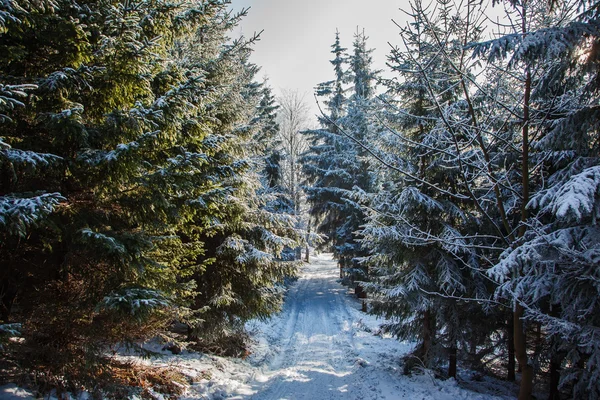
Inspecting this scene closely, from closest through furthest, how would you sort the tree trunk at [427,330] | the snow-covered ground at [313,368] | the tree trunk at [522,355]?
the tree trunk at [522,355] < the snow-covered ground at [313,368] < the tree trunk at [427,330]

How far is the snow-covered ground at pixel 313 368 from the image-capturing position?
27.8 ft

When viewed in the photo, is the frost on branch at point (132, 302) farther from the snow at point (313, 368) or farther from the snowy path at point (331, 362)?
the snowy path at point (331, 362)

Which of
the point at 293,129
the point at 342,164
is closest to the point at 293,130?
the point at 293,129

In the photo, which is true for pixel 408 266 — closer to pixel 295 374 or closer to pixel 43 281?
pixel 295 374

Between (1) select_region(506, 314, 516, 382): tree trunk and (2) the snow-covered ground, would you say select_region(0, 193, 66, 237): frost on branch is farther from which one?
(1) select_region(506, 314, 516, 382): tree trunk

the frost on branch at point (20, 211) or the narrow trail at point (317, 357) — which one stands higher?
the frost on branch at point (20, 211)

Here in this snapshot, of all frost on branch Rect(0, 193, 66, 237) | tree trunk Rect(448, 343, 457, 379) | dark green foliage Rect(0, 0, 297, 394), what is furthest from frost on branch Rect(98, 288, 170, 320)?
tree trunk Rect(448, 343, 457, 379)

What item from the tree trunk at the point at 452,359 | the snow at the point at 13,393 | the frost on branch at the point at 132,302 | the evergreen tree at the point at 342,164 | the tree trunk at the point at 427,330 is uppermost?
the evergreen tree at the point at 342,164

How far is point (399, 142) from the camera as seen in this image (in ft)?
36.0

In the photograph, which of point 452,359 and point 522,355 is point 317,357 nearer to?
point 452,359

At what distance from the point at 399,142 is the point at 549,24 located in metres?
6.30

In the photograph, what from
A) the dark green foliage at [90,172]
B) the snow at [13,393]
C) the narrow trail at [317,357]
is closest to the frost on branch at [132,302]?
the dark green foliage at [90,172]

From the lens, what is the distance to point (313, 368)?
10828 mm

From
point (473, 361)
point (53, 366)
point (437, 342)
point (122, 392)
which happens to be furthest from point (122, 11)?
point (473, 361)
